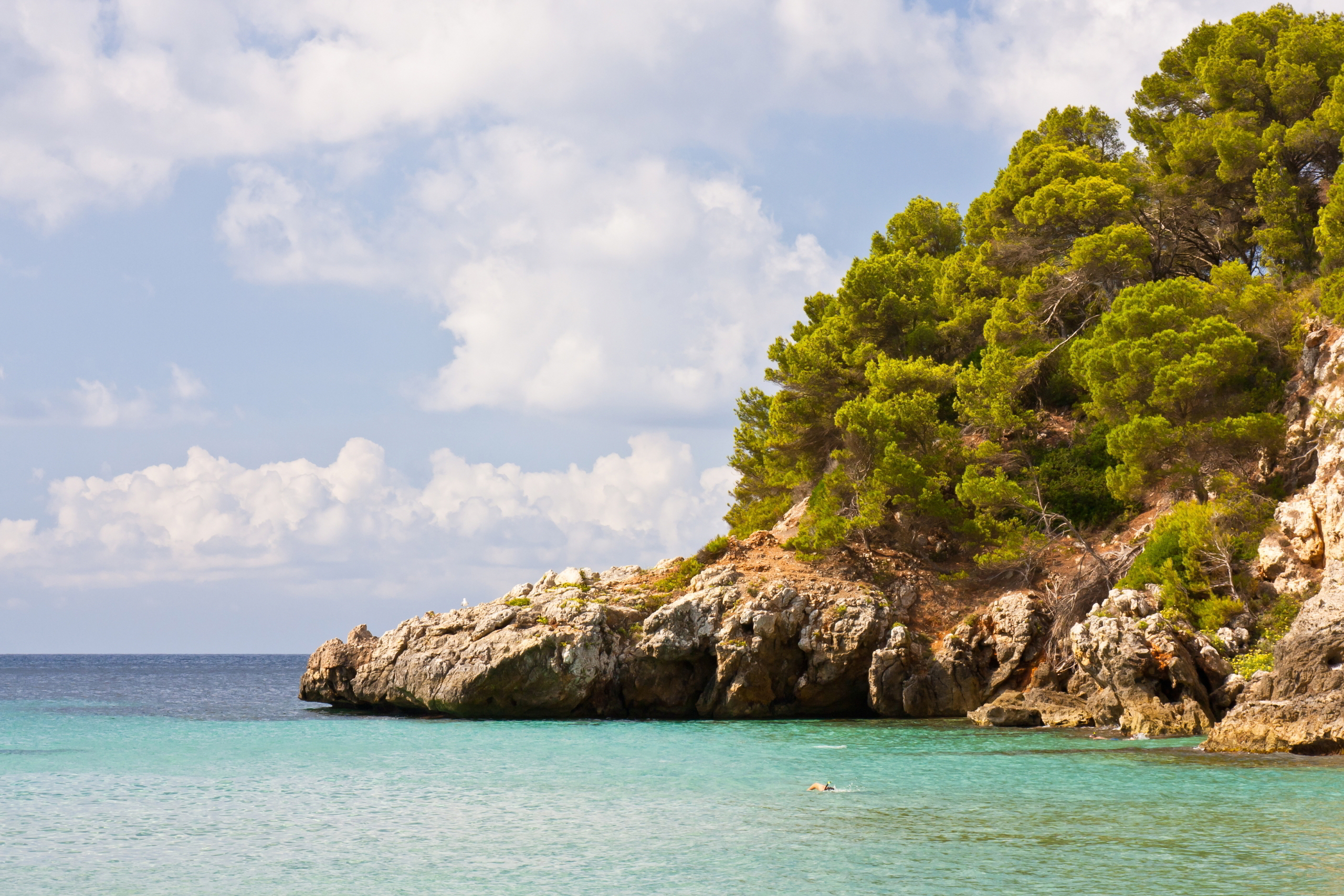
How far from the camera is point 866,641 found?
33.8 metres

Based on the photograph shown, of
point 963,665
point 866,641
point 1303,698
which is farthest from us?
point 866,641

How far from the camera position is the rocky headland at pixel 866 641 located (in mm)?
27391

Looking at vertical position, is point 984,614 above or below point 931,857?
above

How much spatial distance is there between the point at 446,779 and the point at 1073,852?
12.4 meters

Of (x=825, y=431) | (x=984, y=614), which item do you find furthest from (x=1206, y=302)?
(x=825, y=431)

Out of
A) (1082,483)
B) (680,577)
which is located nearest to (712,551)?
(680,577)

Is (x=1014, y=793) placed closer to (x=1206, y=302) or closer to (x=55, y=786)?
(x=55, y=786)

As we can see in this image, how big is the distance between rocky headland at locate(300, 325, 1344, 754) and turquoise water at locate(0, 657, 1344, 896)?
312cm

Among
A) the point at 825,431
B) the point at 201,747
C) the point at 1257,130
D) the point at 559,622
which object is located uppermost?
the point at 1257,130

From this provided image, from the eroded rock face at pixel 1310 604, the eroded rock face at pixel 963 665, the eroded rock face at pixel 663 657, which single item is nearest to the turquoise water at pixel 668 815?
the eroded rock face at pixel 1310 604

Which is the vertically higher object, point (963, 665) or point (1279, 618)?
point (1279, 618)

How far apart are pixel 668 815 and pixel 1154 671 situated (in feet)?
51.8

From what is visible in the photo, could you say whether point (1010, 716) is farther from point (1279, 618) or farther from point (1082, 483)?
point (1082, 483)

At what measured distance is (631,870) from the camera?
43.0 ft
